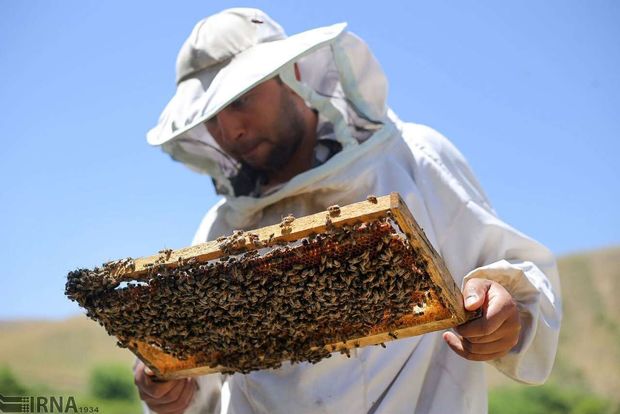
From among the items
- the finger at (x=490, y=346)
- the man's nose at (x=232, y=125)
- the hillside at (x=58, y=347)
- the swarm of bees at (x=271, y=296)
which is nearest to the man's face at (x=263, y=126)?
the man's nose at (x=232, y=125)

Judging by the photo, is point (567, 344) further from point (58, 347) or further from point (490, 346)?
point (490, 346)

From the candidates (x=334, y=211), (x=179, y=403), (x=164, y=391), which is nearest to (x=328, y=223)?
(x=334, y=211)

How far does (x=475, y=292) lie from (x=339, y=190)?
99 centimetres

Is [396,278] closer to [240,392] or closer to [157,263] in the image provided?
[157,263]

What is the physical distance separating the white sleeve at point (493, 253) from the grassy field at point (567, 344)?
103ft

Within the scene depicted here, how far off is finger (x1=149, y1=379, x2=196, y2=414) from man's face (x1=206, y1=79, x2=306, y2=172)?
1.21 m

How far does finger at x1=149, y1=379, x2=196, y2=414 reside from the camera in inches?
152

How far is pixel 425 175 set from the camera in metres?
3.78

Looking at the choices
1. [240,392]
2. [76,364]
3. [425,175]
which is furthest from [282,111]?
[76,364]

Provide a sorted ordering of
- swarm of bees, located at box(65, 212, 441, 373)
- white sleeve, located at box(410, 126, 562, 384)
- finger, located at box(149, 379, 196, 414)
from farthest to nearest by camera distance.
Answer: finger, located at box(149, 379, 196, 414)
white sleeve, located at box(410, 126, 562, 384)
swarm of bees, located at box(65, 212, 441, 373)

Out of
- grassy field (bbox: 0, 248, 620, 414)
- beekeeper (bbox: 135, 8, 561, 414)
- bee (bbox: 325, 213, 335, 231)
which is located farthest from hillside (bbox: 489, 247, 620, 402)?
bee (bbox: 325, 213, 335, 231)

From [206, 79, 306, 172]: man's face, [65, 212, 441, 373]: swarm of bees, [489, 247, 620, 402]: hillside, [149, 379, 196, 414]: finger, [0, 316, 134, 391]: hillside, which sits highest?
[206, 79, 306, 172]: man's face

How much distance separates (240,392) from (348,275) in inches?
51.4

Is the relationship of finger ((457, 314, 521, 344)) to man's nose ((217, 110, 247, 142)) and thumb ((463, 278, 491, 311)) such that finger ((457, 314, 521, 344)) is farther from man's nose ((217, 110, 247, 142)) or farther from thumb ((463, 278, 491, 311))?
man's nose ((217, 110, 247, 142))
